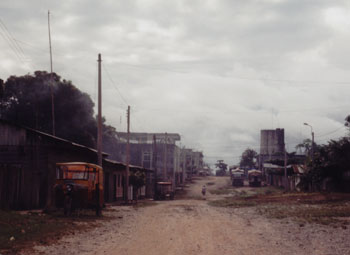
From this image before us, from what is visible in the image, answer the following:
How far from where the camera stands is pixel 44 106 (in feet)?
177

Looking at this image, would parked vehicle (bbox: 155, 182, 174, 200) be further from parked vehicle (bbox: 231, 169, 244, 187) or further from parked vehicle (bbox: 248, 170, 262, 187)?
parked vehicle (bbox: 231, 169, 244, 187)

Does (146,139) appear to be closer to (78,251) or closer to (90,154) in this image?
(90,154)

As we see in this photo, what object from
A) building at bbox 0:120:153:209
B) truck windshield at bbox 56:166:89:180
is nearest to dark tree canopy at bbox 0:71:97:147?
building at bbox 0:120:153:209

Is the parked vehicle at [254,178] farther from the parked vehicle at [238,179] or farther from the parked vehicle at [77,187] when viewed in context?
the parked vehicle at [77,187]

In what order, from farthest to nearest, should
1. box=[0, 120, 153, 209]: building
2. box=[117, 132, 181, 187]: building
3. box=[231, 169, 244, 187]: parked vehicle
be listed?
box=[231, 169, 244, 187]: parked vehicle < box=[117, 132, 181, 187]: building < box=[0, 120, 153, 209]: building

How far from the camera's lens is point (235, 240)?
44.8 ft

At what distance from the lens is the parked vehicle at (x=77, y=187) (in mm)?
21125

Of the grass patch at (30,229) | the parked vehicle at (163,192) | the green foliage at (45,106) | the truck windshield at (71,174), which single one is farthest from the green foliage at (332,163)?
the grass patch at (30,229)

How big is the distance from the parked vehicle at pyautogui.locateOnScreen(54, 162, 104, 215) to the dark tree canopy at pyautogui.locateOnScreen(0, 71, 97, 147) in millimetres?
31456

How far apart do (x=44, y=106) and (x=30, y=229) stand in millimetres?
40934

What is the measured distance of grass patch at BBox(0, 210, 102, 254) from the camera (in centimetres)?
1223

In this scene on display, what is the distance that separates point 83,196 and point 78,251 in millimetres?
10734

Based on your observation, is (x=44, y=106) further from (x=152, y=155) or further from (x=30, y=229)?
(x=152, y=155)

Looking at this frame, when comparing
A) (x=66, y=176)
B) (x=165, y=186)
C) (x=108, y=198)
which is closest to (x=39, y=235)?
(x=66, y=176)
